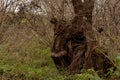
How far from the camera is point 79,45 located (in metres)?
11.3

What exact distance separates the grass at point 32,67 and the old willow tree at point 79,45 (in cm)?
42

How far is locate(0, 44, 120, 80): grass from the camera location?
10.3 meters

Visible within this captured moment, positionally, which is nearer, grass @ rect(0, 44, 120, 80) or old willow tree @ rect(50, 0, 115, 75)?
grass @ rect(0, 44, 120, 80)

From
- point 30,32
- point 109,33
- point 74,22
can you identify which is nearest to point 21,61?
point 30,32

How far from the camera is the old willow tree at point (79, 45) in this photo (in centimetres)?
1063

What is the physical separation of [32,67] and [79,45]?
90.1 inches

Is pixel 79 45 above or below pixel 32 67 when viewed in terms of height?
above

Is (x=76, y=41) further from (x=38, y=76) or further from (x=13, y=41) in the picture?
(x=13, y=41)

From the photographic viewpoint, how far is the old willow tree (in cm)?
1063

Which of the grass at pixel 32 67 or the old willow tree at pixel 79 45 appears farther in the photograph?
the old willow tree at pixel 79 45

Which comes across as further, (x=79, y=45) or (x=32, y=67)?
(x=32, y=67)

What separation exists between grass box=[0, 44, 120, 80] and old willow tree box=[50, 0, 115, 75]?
42 cm

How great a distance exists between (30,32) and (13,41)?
987 millimetres

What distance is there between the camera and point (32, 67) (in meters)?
12.4
